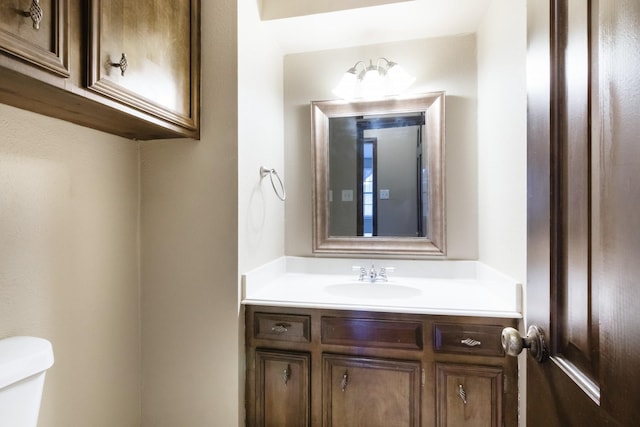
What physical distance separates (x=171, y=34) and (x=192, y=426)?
5.44ft

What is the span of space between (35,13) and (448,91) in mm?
1753

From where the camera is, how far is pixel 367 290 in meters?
1.75

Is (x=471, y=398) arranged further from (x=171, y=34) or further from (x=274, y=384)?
(x=171, y=34)

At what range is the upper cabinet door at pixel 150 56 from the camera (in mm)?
946

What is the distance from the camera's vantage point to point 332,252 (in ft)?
6.38

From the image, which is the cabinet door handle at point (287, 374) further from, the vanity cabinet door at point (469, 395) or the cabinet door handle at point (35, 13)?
the cabinet door handle at point (35, 13)

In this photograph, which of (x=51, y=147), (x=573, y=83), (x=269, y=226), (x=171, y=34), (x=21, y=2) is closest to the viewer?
(x=573, y=83)

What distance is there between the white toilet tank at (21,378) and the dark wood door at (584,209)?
1.28 meters

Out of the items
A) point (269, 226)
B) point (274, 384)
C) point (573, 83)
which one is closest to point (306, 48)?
point (269, 226)

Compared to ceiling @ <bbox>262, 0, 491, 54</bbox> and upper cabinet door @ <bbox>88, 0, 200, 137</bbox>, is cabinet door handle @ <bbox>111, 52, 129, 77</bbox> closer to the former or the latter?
upper cabinet door @ <bbox>88, 0, 200, 137</bbox>

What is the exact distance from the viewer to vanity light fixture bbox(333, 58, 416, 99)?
181 centimetres

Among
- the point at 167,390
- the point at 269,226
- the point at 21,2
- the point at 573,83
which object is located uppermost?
the point at 21,2

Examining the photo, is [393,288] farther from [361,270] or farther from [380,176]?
[380,176]

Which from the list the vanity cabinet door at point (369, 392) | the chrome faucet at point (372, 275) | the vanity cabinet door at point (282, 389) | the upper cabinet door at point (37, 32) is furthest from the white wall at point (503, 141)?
the upper cabinet door at point (37, 32)
